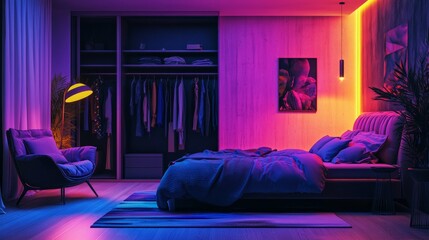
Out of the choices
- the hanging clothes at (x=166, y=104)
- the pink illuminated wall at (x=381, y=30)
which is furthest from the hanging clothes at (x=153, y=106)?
the pink illuminated wall at (x=381, y=30)

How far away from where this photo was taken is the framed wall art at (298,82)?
23.3 ft

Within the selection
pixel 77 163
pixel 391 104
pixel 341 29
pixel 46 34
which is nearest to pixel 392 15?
pixel 391 104

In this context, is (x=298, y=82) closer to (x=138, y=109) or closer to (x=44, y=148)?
(x=138, y=109)

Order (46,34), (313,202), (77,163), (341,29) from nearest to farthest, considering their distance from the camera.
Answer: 1. (313,202)
2. (77,163)
3. (46,34)
4. (341,29)

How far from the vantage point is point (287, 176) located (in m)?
4.48

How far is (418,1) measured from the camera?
481 cm

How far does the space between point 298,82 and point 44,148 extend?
12.8ft

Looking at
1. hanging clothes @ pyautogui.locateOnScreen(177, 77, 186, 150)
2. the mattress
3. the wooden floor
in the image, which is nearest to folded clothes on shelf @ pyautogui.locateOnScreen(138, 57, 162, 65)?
hanging clothes @ pyautogui.locateOnScreen(177, 77, 186, 150)

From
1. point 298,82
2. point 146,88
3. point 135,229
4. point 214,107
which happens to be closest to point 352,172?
point 135,229

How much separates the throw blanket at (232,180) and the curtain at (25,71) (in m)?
2.11

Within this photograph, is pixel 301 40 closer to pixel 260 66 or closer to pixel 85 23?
pixel 260 66

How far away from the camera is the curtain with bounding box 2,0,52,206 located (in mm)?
5270

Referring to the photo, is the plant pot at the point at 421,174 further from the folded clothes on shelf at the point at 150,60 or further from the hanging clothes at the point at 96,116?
the hanging clothes at the point at 96,116

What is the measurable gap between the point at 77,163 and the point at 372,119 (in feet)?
11.7
